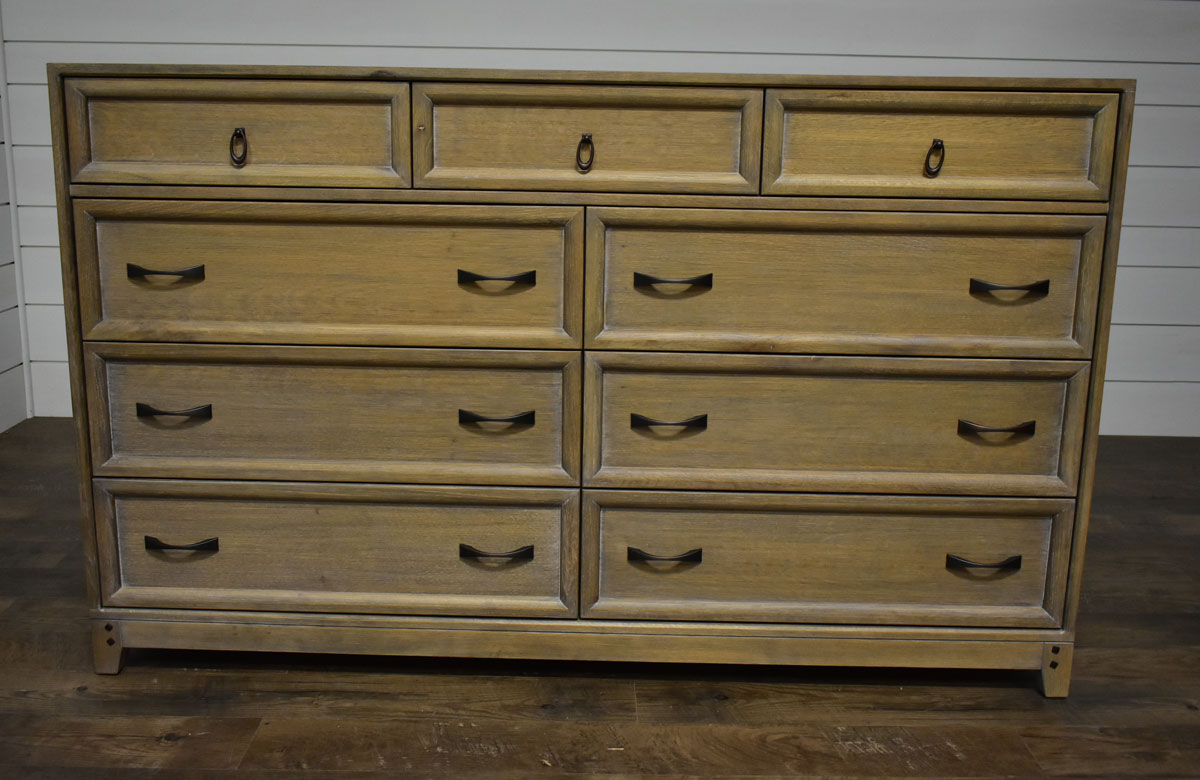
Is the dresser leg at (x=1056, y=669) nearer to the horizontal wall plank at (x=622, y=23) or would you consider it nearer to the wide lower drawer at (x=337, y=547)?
the wide lower drawer at (x=337, y=547)

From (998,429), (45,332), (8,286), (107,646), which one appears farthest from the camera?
(45,332)

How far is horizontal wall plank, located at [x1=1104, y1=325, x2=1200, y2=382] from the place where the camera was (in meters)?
3.31

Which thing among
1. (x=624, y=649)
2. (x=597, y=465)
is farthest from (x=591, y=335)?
(x=624, y=649)

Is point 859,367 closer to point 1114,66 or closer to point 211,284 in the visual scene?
point 211,284

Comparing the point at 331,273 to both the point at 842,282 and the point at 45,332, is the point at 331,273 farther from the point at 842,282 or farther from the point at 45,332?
the point at 45,332

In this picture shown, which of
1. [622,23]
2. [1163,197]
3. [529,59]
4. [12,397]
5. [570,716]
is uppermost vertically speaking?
[622,23]

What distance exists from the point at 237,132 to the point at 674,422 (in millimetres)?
825

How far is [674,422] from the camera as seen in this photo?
1654mm

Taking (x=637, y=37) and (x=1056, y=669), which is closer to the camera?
(x=1056, y=669)

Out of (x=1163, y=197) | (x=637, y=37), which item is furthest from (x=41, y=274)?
(x=1163, y=197)

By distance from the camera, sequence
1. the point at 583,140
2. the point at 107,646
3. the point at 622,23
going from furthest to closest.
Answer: the point at 622,23, the point at 107,646, the point at 583,140

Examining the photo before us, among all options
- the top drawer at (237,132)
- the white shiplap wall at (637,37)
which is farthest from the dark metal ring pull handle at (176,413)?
the white shiplap wall at (637,37)

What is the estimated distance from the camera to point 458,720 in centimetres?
166

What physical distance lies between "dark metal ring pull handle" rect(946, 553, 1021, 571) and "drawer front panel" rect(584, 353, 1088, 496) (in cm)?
12
